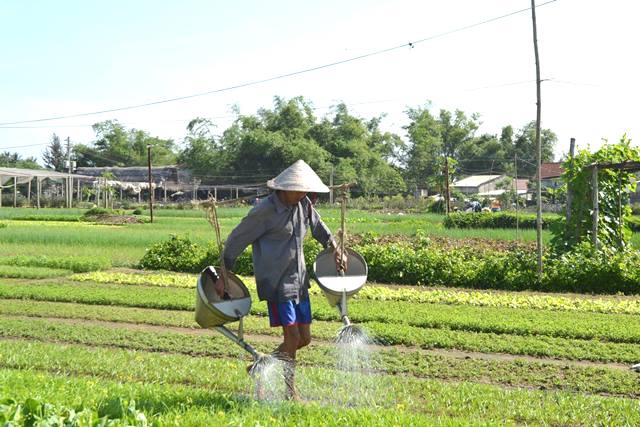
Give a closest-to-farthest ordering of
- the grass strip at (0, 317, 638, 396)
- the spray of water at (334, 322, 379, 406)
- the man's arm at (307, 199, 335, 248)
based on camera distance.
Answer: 1. the spray of water at (334, 322, 379, 406)
2. the man's arm at (307, 199, 335, 248)
3. the grass strip at (0, 317, 638, 396)

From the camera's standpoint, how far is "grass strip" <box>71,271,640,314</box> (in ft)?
39.1

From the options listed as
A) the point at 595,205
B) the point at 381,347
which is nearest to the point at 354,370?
the point at 381,347

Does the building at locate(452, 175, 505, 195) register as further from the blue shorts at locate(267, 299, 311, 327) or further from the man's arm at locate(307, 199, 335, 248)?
the blue shorts at locate(267, 299, 311, 327)

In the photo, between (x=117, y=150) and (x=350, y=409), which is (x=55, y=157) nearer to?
(x=117, y=150)

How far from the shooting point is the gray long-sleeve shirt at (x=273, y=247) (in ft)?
19.2

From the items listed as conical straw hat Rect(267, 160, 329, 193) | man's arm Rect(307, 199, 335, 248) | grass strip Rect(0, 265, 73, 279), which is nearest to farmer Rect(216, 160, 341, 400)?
conical straw hat Rect(267, 160, 329, 193)

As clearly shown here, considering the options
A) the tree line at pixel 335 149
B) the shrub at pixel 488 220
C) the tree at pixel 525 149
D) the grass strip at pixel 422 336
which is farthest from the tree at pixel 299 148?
the grass strip at pixel 422 336

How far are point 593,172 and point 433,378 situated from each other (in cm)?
996

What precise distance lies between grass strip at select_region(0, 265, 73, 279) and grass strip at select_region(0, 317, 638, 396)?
6829mm

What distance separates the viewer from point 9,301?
12188 mm

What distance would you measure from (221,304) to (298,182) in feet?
3.99

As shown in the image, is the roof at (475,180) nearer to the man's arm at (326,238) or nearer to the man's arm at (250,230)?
the man's arm at (326,238)

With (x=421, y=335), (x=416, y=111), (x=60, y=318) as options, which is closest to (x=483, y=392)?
(x=421, y=335)

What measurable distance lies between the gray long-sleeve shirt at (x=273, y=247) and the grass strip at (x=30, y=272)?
37.2ft
